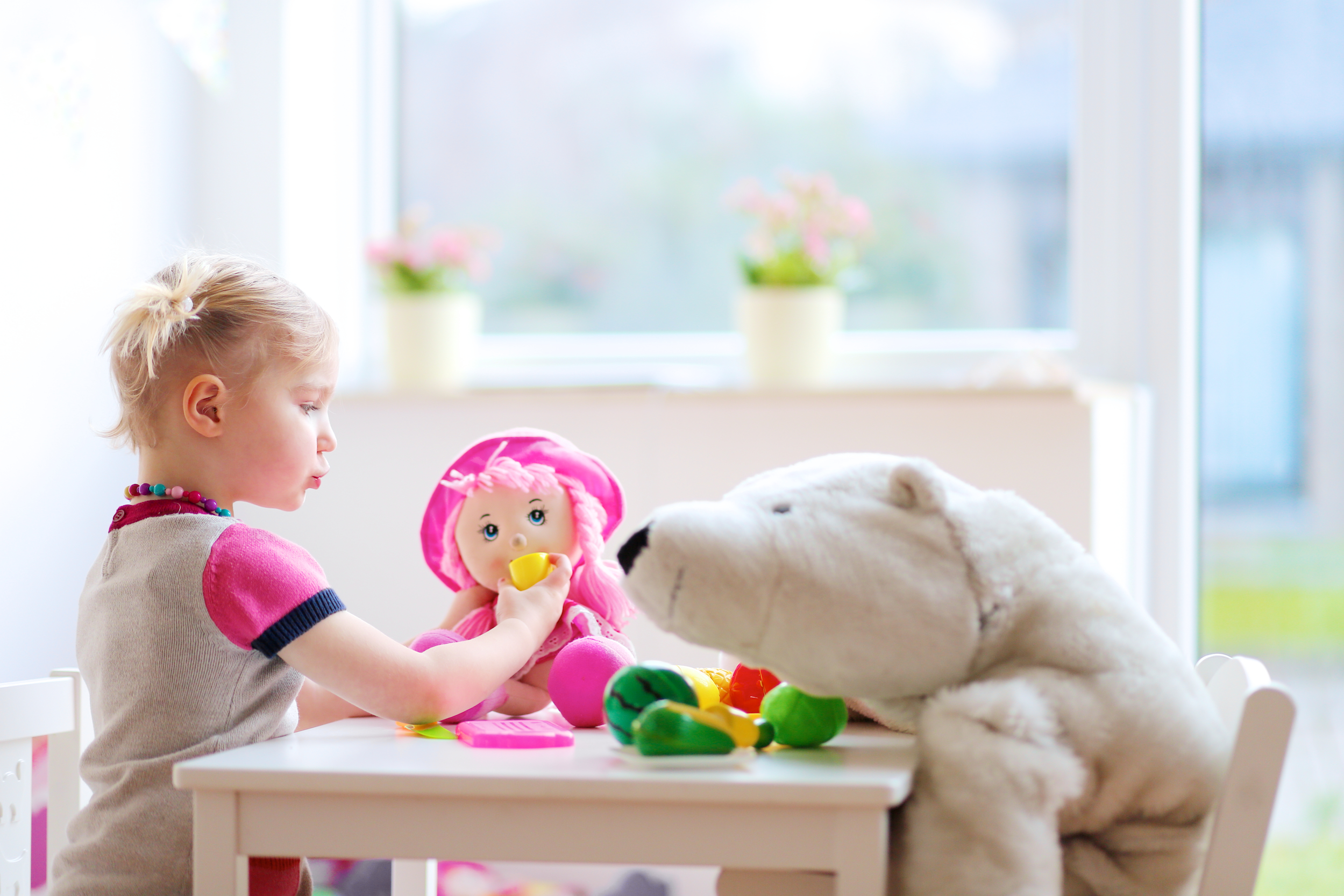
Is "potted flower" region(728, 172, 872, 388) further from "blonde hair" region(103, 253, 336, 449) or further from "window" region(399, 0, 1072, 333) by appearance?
"blonde hair" region(103, 253, 336, 449)

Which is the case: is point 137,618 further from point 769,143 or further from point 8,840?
point 769,143

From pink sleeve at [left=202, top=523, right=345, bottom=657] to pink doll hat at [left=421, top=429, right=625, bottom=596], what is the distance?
0.65ft

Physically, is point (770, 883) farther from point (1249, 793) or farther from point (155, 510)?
point (155, 510)

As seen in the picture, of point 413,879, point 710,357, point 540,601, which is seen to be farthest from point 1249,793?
point 710,357

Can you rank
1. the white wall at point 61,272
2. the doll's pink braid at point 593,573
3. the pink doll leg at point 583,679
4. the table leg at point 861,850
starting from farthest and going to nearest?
the white wall at point 61,272 → the doll's pink braid at point 593,573 → the pink doll leg at point 583,679 → the table leg at point 861,850

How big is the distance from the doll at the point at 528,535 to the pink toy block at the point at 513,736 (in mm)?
95

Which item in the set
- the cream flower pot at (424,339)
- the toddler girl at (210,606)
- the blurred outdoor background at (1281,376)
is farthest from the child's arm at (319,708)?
the blurred outdoor background at (1281,376)

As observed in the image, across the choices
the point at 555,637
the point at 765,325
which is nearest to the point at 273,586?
the point at 555,637

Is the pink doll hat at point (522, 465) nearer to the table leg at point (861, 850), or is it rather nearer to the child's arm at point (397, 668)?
the child's arm at point (397, 668)

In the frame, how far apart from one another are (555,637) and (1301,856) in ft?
4.07

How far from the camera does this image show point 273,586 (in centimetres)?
79

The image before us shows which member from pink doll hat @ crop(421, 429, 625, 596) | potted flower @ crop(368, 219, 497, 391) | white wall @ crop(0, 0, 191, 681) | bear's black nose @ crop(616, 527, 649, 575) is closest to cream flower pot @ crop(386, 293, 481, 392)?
potted flower @ crop(368, 219, 497, 391)

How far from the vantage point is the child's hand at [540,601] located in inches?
34.9

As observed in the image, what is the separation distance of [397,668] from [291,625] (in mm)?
76
